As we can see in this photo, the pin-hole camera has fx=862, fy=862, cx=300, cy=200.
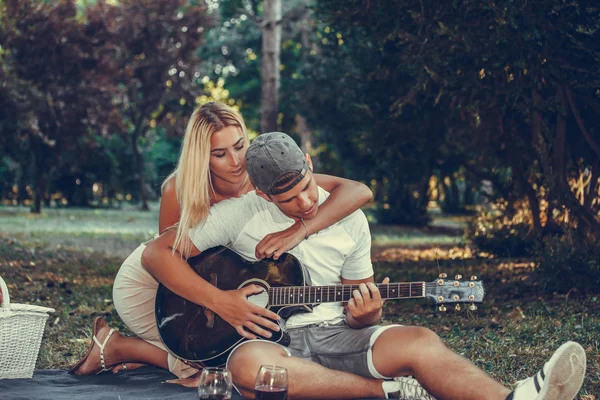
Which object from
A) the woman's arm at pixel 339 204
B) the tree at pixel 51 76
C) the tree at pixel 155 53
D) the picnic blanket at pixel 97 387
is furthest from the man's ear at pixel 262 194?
the tree at pixel 155 53

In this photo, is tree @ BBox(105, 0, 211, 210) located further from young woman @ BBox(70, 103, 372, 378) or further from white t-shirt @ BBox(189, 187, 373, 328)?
white t-shirt @ BBox(189, 187, 373, 328)

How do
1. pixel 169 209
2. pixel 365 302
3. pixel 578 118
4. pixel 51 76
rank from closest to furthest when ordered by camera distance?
1. pixel 365 302
2. pixel 169 209
3. pixel 578 118
4. pixel 51 76

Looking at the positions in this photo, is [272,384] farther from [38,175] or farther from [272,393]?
[38,175]

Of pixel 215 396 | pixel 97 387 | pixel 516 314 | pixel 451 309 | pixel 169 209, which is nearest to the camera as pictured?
pixel 215 396

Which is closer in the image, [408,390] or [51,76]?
[408,390]

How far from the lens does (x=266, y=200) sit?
4871 millimetres

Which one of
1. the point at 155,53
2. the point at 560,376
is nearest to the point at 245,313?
the point at 560,376

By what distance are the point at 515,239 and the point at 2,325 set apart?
32.2ft

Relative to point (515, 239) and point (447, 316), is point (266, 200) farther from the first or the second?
point (515, 239)

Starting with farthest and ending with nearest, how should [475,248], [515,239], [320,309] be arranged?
1. [475,248]
2. [515,239]
3. [320,309]

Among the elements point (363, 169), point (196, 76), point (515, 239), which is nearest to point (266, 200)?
point (515, 239)

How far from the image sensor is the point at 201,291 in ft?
15.3

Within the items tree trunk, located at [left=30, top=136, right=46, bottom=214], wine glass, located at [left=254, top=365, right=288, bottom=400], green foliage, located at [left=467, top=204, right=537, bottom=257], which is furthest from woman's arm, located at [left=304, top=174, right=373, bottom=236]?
tree trunk, located at [left=30, top=136, right=46, bottom=214]

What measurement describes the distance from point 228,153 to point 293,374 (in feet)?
5.04
